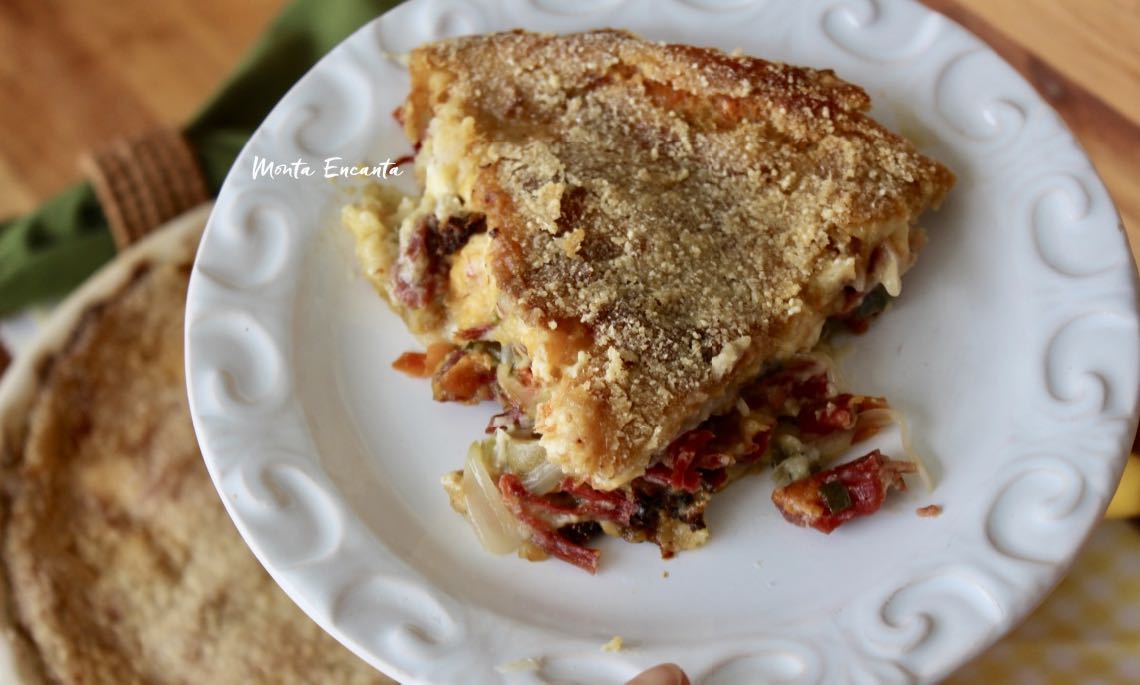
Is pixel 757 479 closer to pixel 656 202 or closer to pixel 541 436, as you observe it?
pixel 541 436

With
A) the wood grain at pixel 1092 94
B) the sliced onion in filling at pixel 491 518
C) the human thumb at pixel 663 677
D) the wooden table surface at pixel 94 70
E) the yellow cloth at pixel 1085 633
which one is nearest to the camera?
the human thumb at pixel 663 677

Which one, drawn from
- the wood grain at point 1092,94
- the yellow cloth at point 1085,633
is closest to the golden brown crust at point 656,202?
the wood grain at point 1092,94

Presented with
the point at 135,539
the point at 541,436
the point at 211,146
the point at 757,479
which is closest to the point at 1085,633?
the point at 757,479

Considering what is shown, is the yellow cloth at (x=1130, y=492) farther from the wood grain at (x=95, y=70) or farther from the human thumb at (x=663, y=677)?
the wood grain at (x=95, y=70)

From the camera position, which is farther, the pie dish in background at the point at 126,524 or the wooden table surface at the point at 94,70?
the wooden table surface at the point at 94,70

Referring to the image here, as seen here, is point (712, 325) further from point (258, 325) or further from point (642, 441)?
point (258, 325)

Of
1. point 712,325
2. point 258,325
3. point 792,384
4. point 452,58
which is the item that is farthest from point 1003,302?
point 258,325

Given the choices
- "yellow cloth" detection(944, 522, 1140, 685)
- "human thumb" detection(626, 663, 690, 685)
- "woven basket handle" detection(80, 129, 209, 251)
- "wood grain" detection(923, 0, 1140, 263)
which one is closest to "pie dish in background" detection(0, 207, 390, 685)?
"woven basket handle" detection(80, 129, 209, 251)
